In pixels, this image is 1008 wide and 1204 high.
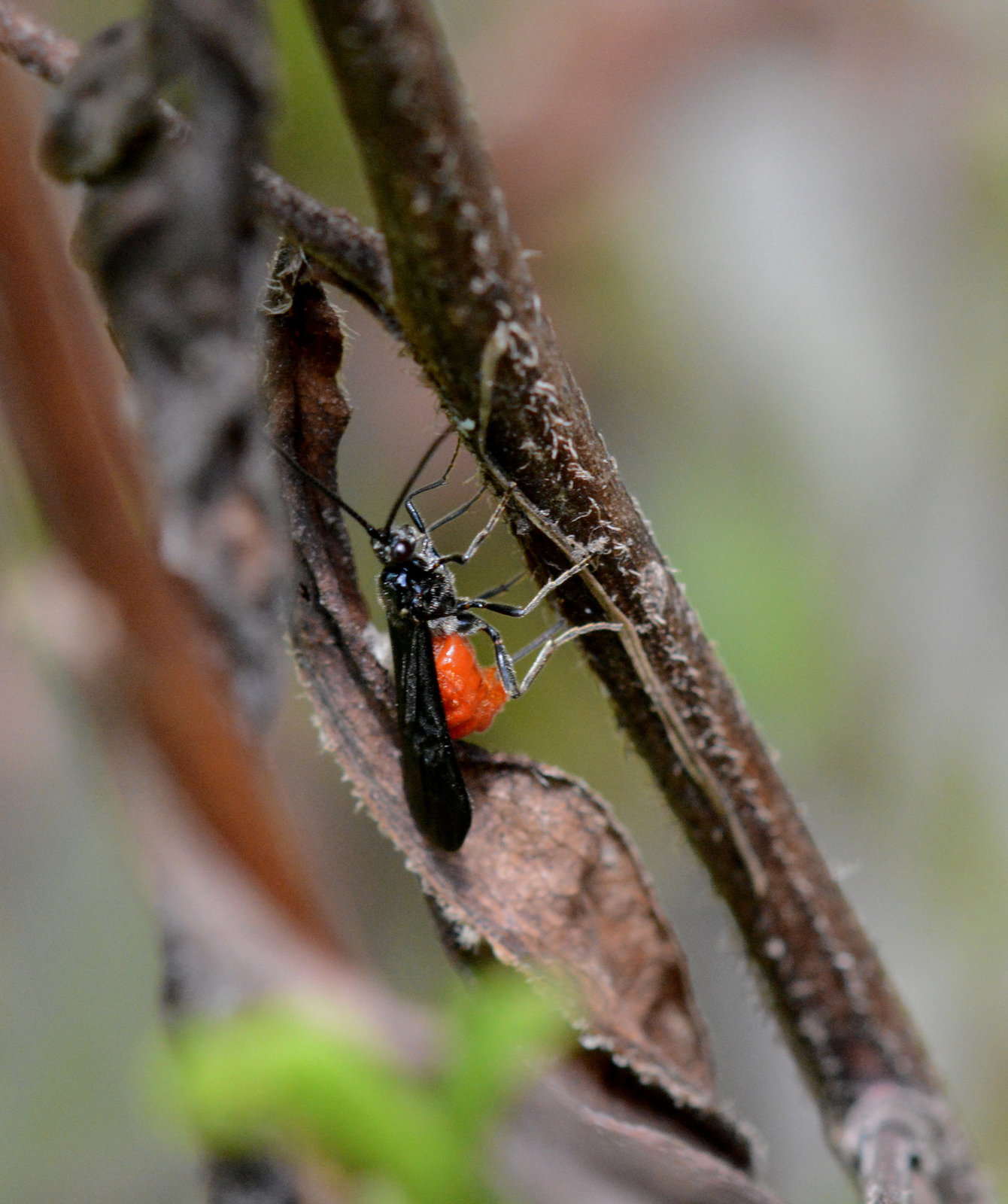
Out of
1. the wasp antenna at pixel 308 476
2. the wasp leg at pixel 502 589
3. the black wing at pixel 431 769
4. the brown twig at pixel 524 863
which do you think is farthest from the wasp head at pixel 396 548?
the wasp antenna at pixel 308 476

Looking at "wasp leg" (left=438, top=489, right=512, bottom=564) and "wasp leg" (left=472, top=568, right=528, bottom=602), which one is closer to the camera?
"wasp leg" (left=438, top=489, right=512, bottom=564)

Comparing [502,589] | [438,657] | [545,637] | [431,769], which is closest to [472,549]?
[502,589]

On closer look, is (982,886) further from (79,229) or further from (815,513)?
(79,229)

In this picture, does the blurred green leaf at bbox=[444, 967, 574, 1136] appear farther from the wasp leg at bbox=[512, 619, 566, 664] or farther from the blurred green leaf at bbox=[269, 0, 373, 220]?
the blurred green leaf at bbox=[269, 0, 373, 220]

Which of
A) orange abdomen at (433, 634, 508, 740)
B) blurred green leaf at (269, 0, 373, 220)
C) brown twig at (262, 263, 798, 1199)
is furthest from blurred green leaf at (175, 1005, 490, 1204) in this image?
blurred green leaf at (269, 0, 373, 220)

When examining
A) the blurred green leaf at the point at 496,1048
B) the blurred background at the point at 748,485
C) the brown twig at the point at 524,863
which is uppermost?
the blurred background at the point at 748,485

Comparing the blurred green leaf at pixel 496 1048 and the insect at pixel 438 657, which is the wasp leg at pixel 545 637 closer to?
the insect at pixel 438 657
